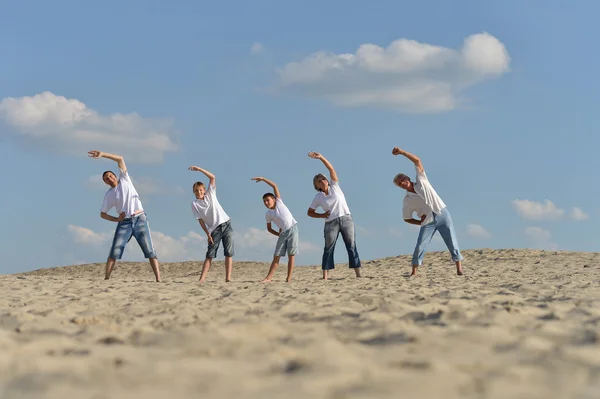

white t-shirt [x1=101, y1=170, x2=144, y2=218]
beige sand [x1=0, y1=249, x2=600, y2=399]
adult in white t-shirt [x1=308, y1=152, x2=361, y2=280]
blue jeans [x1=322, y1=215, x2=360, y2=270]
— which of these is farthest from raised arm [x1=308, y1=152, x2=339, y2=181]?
beige sand [x1=0, y1=249, x2=600, y2=399]

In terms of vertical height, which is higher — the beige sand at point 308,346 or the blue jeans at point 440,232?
the blue jeans at point 440,232

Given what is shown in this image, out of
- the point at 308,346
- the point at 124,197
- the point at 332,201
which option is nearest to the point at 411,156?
the point at 332,201

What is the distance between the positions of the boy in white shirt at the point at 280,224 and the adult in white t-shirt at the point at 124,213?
1892mm

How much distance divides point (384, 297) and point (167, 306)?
6.68ft

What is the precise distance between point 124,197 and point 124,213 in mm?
257

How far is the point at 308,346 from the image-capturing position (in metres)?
3.65

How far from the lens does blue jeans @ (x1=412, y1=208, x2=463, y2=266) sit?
371 inches

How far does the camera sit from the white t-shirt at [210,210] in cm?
967

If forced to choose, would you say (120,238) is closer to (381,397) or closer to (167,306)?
(167,306)

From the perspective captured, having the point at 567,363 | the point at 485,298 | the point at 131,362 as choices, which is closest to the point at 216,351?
the point at 131,362

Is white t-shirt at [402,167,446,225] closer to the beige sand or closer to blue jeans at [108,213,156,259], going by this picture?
the beige sand

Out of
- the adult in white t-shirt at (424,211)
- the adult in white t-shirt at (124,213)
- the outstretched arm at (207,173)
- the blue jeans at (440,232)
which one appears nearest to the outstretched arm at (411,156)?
the adult in white t-shirt at (424,211)

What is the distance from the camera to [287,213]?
9562 millimetres

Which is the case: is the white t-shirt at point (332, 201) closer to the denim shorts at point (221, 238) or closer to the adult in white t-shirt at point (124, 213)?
the denim shorts at point (221, 238)
